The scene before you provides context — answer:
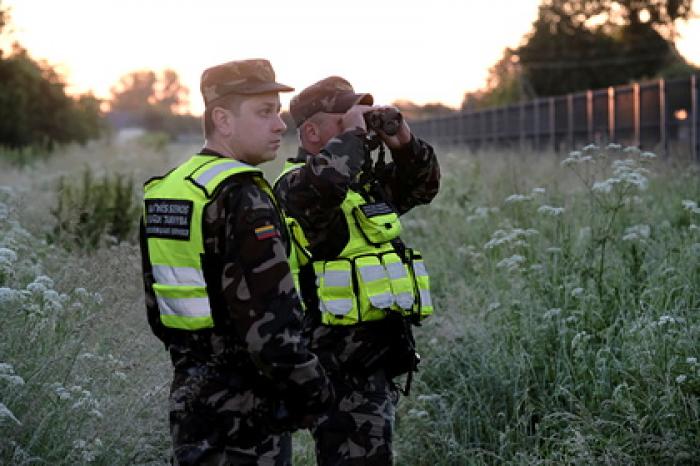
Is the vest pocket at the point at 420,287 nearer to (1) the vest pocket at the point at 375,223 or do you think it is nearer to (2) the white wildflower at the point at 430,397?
(1) the vest pocket at the point at 375,223

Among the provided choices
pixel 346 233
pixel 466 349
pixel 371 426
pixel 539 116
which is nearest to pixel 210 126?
pixel 346 233

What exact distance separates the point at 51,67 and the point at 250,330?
3255cm

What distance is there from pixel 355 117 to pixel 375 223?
428mm

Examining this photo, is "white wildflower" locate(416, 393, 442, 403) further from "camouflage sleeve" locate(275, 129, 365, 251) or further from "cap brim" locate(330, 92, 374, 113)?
"cap brim" locate(330, 92, 374, 113)

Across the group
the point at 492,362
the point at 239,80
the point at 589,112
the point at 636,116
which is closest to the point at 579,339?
the point at 492,362

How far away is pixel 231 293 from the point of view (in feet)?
9.21

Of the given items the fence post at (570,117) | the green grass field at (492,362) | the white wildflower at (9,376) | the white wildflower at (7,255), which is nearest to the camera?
the white wildflower at (9,376)

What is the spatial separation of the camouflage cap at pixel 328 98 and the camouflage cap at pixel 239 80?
0.87 m

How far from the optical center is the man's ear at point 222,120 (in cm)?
299

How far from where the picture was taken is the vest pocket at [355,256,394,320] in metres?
3.75

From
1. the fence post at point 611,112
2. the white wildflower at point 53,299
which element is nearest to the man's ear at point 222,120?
the white wildflower at point 53,299

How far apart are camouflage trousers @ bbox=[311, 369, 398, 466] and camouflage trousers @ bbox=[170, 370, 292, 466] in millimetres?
746

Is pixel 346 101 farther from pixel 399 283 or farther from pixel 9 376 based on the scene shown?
pixel 9 376

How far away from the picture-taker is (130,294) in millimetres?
6516
